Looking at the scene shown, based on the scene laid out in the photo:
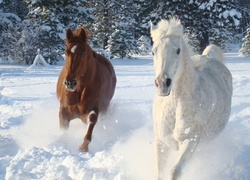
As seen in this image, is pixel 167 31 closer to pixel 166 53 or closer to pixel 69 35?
pixel 166 53

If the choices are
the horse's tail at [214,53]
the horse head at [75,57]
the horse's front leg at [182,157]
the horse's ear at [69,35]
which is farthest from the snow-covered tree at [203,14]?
the horse's front leg at [182,157]

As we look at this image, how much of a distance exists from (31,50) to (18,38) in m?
1.81

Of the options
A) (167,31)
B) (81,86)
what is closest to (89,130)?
(81,86)

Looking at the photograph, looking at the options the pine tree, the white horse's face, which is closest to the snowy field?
the white horse's face

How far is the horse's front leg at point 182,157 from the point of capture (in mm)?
3412

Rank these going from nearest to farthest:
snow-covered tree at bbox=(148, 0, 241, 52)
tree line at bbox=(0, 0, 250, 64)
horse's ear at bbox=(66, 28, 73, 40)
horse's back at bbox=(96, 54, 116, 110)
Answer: horse's ear at bbox=(66, 28, 73, 40) < horse's back at bbox=(96, 54, 116, 110) < tree line at bbox=(0, 0, 250, 64) < snow-covered tree at bbox=(148, 0, 241, 52)

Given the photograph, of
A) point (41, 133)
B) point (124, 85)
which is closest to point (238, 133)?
point (41, 133)

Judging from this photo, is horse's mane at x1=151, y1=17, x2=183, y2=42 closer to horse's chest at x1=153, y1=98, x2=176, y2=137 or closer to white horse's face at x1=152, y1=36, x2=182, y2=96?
white horse's face at x1=152, y1=36, x2=182, y2=96

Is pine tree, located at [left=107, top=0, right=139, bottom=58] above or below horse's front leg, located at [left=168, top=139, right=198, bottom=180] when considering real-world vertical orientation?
below

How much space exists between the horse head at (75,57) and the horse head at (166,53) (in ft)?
6.82

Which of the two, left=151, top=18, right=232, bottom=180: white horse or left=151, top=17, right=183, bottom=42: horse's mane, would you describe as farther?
left=151, top=17, right=183, bottom=42: horse's mane

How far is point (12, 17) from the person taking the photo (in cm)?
2155

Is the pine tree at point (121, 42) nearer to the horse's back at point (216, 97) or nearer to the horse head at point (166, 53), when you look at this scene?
the horse's back at point (216, 97)

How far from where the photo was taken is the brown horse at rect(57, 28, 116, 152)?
5477 mm
